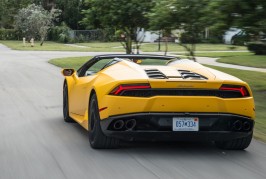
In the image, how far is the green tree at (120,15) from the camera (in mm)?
21109

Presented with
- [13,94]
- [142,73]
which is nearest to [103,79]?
[142,73]

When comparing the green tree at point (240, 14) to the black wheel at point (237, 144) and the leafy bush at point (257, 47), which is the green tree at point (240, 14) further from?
the leafy bush at point (257, 47)

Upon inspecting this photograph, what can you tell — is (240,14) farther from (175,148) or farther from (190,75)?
(175,148)

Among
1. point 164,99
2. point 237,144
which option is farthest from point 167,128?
point 237,144

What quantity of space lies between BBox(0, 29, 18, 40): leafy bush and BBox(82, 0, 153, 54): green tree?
58864mm

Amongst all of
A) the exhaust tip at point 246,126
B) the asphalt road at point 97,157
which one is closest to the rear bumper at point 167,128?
Result: the exhaust tip at point 246,126

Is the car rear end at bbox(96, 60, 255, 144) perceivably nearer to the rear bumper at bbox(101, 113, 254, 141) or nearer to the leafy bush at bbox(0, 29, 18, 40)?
the rear bumper at bbox(101, 113, 254, 141)

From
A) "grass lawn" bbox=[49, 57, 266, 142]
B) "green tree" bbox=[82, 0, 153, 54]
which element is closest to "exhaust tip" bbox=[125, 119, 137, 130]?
"grass lawn" bbox=[49, 57, 266, 142]

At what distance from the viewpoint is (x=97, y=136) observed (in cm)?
729

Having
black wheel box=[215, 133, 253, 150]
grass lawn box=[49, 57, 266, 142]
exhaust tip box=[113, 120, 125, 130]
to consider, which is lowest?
grass lawn box=[49, 57, 266, 142]

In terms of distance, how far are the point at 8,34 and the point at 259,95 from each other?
70676 millimetres

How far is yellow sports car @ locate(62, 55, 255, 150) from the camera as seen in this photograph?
6.89 meters

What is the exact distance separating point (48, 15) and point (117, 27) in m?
42.1

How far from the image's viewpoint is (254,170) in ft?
21.2
